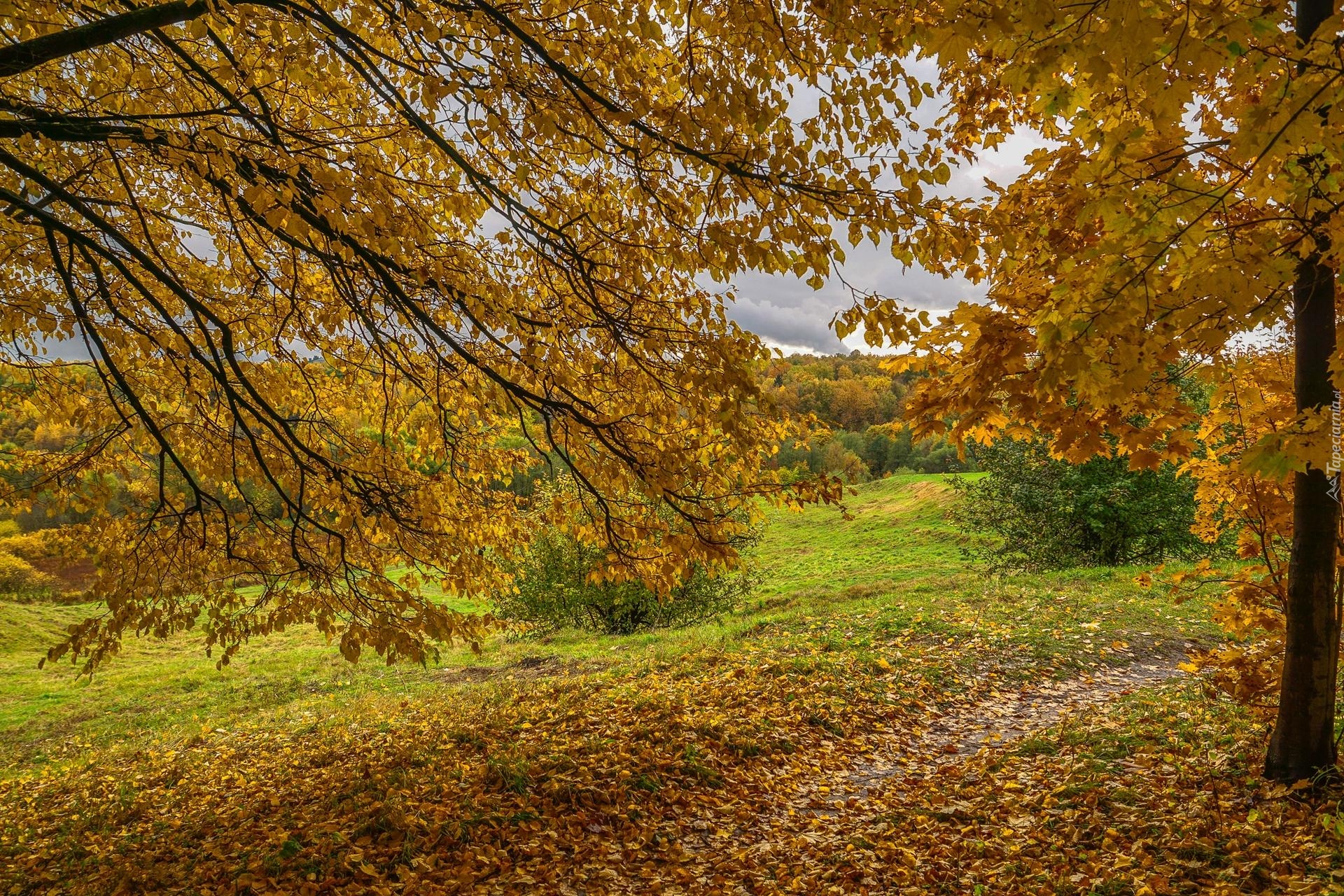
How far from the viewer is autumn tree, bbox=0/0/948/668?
357 cm

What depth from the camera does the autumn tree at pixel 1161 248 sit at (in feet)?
7.73

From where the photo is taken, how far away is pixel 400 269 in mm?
4254

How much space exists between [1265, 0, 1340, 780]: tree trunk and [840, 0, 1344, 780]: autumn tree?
1 cm

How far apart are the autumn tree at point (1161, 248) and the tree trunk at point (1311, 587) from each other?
0.03ft

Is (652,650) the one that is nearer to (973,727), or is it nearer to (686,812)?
(973,727)

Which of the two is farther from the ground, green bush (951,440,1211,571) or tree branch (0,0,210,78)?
tree branch (0,0,210,78)

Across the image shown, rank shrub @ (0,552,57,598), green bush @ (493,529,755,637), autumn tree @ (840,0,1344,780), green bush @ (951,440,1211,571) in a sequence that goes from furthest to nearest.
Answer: shrub @ (0,552,57,598)
green bush @ (951,440,1211,571)
green bush @ (493,529,755,637)
autumn tree @ (840,0,1344,780)

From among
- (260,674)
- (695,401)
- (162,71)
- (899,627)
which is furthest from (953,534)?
(162,71)

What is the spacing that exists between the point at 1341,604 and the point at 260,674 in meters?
19.6

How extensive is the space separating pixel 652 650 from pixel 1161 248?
983cm

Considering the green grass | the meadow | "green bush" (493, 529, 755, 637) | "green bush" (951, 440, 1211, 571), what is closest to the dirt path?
the meadow

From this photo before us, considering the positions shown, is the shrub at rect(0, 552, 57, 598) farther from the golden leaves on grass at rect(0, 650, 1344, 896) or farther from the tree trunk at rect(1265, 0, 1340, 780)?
the tree trunk at rect(1265, 0, 1340, 780)

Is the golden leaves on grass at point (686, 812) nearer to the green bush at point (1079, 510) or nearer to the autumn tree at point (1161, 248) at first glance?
the autumn tree at point (1161, 248)

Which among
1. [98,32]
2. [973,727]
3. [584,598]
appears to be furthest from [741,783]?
[584,598]
